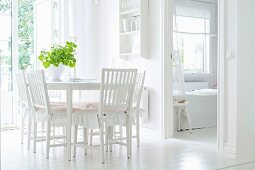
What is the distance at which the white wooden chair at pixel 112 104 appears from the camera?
3498 millimetres

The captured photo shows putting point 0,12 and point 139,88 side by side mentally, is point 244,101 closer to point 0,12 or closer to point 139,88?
point 139,88

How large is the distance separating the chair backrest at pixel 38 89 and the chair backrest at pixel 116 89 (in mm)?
612

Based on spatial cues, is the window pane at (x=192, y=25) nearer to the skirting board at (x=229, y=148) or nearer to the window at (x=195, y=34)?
the window at (x=195, y=34)

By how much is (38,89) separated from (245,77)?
2194 millimetres

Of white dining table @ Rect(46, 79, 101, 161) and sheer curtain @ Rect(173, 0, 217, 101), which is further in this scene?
sheer curtain @ Rect(173, 0, 217, 101)

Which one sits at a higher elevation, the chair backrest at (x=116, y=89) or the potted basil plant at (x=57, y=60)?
the potted basil plant at (x=57, y=60)

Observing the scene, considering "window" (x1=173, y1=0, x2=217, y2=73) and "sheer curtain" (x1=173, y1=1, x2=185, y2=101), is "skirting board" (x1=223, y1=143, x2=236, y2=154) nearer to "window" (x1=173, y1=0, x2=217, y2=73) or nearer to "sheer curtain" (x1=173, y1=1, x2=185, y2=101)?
"sheer curtain" (x1=173, y1=1, x2=185, y2=101)

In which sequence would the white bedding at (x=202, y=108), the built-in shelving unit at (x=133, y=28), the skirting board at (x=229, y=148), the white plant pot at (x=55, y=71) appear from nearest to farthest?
1. the skirting board at (x=229, y=148)
2. the white plant pot at (x=55, y=71)
3. the built-in shelving unit at (x=133, y=28)
4. the white bedding at (x=202, y=108)

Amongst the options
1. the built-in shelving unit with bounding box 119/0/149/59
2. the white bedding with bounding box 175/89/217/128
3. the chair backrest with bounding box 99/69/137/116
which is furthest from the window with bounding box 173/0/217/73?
the chair backrest with bounding box 99/69/137/116

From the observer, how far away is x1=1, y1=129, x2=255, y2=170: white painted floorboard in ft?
11.0

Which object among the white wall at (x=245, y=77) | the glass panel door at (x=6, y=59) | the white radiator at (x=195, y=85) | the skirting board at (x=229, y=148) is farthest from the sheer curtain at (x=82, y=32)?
the white wall at (x=245, y=77)

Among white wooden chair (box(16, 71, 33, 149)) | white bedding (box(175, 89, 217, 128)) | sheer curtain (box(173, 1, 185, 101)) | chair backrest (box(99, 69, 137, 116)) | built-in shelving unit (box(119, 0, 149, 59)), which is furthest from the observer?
white bedding (box(175, 89, 217, 128))

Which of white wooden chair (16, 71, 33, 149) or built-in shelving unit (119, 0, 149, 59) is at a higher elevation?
built-in shelving unit (119, 0, 149, 59)

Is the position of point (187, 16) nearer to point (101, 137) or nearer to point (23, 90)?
point (23, 90)
